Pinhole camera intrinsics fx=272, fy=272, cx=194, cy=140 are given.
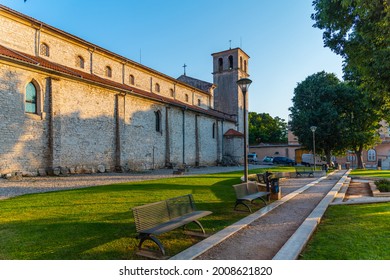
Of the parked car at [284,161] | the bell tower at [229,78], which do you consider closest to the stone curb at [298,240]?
the bell tower at [229,78]

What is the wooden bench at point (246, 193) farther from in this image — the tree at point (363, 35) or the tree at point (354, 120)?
the tree at point (354, 120)

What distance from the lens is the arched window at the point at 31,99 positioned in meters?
16.8

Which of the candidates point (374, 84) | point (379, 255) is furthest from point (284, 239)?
point (374, 84)

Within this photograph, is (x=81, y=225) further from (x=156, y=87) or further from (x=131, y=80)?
(x=156, y=87)

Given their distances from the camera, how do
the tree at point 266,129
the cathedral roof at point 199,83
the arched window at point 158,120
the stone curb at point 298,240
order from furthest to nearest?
the tree at point 266,129, the cathedral roof at point 199,83, the arched window at point 158,120, the stone curb at point 298,240

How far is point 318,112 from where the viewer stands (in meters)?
29.8

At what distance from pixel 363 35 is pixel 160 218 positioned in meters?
7.88

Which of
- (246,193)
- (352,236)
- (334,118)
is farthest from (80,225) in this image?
(334,118)

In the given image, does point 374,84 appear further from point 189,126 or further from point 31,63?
point 189,126

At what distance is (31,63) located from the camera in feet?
52.9

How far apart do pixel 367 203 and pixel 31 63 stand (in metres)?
18.2

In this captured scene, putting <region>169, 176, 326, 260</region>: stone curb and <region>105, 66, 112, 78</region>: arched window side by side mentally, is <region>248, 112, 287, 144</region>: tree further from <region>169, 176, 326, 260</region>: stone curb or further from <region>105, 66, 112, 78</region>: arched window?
<region>169, 176, 326, 260</region>: stone curb

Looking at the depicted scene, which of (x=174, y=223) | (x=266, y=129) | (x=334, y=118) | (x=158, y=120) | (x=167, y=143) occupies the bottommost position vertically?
(x=174, y=223)

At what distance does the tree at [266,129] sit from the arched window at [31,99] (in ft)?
165
